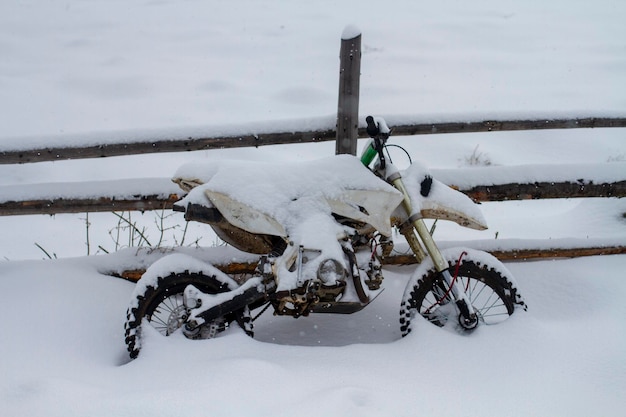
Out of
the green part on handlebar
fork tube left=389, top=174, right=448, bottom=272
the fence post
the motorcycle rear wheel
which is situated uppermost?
the fence post

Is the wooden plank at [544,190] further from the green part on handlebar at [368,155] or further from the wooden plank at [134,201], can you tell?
the green part on handlebar at [368,155]

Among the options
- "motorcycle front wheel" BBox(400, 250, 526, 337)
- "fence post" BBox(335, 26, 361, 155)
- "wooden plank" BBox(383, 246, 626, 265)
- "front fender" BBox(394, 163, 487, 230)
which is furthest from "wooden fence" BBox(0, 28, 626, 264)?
"motorcycle front wheel" BBox(400, 250, 526, 337)

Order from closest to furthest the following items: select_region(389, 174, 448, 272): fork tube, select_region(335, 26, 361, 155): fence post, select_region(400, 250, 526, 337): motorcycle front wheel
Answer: select_region(389, 174, 448, 272): fork tube → select_region(400, 250, 526, 337): motorcycle front wheel → select_region(335, 26, 361, 155): fence post

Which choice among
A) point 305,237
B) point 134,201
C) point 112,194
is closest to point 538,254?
point 305,237

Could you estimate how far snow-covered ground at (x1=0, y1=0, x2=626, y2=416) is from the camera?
2756 mm

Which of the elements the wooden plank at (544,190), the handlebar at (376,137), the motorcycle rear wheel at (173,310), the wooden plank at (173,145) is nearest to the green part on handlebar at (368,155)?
the handlebar at (376,137)

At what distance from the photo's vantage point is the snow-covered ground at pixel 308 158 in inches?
108

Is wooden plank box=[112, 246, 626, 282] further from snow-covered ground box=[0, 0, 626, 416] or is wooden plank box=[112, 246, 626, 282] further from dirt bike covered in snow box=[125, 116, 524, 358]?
dirt bike covered in snow box=[125, 116, 524, 358]

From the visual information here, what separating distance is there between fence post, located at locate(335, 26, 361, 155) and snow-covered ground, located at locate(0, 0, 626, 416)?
28 cm

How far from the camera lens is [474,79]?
1030 cm

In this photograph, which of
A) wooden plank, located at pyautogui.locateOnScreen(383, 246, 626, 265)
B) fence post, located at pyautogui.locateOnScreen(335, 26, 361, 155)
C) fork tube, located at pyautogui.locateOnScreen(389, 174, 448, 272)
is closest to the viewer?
fork tube, located at pyautogui.locateOnScreen(389, 174, 448, 272)

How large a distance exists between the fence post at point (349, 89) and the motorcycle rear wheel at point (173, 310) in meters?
1.31

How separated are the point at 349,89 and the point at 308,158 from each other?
3941 mm

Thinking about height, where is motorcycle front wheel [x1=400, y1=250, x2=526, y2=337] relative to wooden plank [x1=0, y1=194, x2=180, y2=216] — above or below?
below
